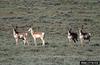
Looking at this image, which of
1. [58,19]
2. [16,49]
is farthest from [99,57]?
[58,19]

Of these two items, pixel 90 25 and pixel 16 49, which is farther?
pixel 90 25

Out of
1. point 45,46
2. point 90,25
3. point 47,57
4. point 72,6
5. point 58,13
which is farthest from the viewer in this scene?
point 72,6

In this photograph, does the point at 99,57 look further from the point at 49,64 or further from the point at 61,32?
the point at 61,32

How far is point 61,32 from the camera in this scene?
41531mm

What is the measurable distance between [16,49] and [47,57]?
4135mm

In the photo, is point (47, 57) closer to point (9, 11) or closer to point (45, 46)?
point (45, 46)

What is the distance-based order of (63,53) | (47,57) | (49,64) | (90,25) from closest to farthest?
1. (49,64)
2. (47,57)
3. (63,53)
4. (90,25)

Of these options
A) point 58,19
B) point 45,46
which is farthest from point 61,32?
point 45,46

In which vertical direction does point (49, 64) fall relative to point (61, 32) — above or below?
above

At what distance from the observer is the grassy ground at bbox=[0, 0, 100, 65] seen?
25266 mm

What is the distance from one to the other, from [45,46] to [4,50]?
2.97 meters

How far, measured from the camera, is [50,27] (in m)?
44.1

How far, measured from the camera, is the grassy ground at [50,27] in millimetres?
25266

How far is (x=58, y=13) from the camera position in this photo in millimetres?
54312
